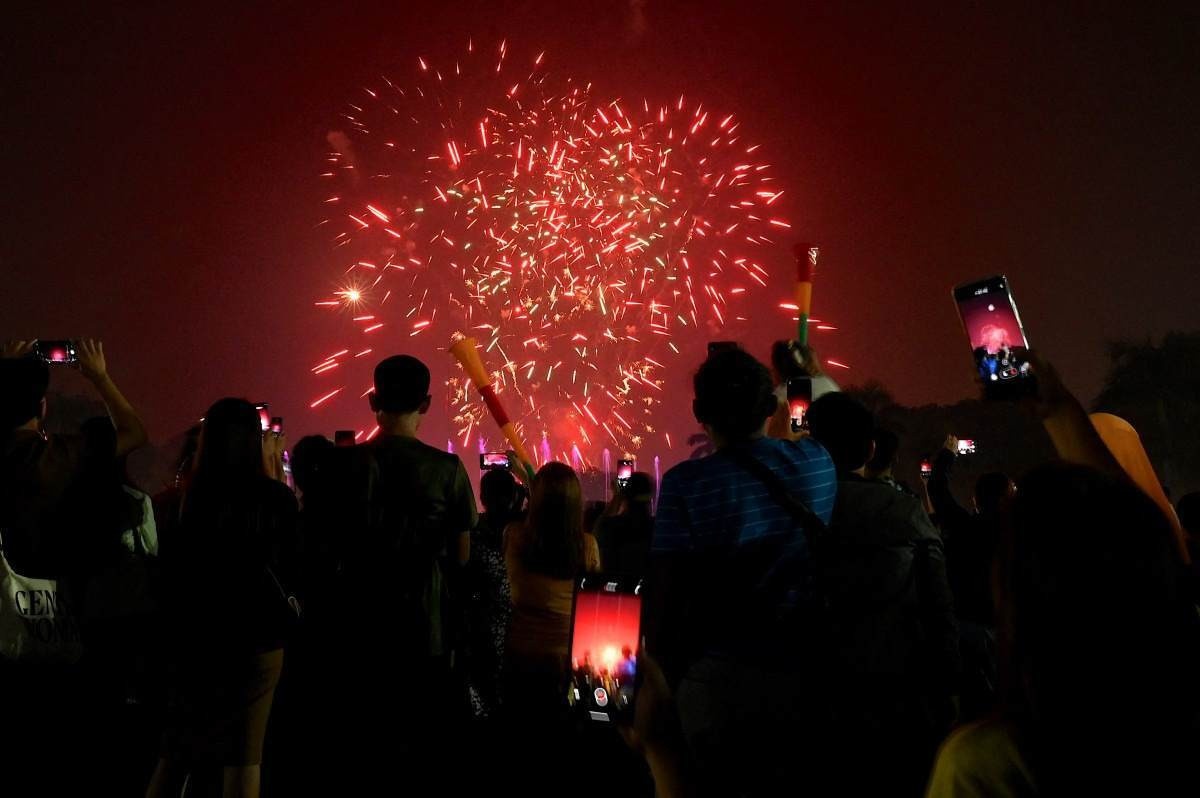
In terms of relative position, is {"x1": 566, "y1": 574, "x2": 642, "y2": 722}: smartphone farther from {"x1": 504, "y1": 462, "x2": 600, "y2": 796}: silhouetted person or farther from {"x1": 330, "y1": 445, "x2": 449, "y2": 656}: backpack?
{"x1": 504, "y1": 462, "x2": 600, "y2": 796}: silhouetted person

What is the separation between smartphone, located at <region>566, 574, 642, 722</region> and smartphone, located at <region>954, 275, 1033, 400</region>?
4.39 feet

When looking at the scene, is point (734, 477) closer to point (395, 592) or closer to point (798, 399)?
point (798, 399)

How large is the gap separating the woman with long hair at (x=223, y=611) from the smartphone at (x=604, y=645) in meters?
1.76

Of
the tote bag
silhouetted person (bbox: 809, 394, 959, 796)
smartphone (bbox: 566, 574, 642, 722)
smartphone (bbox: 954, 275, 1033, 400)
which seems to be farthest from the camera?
the tote bag

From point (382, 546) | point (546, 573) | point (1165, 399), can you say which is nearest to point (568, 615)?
point (546, 573)

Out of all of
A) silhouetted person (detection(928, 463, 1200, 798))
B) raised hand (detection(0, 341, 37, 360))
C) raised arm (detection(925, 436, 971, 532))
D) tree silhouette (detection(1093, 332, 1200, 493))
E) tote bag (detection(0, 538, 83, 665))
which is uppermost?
tree silhouette (detection(1093, 332, 1200, 493))

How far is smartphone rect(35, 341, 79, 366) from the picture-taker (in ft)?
15.5

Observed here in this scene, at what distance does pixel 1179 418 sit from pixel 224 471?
47.2 m

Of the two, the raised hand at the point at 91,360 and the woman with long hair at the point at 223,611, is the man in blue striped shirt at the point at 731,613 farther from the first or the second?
the raised hand at the point at 91,360

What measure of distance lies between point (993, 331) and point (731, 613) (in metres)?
1.38

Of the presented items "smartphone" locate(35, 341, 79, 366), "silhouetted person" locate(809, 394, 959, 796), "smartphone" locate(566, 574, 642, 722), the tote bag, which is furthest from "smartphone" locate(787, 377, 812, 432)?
"smartphone" locate(35, 341, 79, 366)

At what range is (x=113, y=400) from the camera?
14.2 feet

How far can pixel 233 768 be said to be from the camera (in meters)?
3.96

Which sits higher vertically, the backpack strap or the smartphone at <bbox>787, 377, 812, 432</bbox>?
the smartphone at <bbox>787, 377, 812, 432</bbox>
